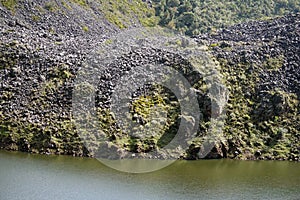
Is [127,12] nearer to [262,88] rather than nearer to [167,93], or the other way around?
[167,93]

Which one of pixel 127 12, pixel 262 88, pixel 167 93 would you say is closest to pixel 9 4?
pixel 167 93

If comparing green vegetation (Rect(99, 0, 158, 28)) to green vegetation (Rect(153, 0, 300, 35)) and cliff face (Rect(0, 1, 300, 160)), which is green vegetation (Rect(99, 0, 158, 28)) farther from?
cliff face (Rect(0, 1, 300, 160))

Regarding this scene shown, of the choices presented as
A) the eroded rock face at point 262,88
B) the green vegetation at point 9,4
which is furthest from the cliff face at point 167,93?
the green vegetation at point 9,4

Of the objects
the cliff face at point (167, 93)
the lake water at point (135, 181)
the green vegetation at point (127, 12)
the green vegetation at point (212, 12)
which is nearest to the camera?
the lake water at point (135, 181)

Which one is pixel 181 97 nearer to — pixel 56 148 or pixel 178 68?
pixel 178 68

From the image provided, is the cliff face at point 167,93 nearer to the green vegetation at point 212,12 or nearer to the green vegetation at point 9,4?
the green vegetation at point 9,4

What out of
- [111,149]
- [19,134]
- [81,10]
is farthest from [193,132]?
[81,10]

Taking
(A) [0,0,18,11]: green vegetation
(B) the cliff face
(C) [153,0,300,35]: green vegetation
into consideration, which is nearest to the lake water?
(B) the cliff face

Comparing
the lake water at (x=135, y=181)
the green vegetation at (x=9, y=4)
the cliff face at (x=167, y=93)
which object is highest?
the green vegetation at (x=9, y=4)
